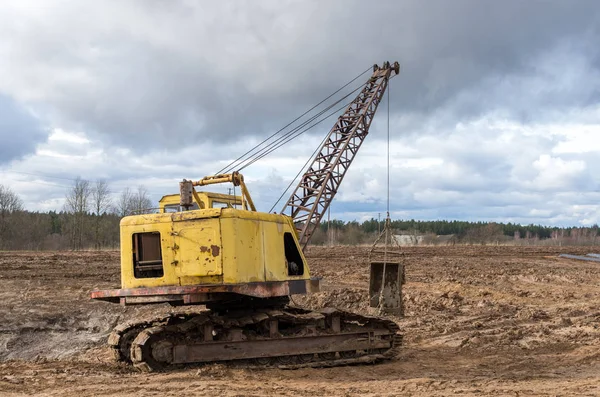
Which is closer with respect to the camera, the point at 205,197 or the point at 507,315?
the point at 205,197

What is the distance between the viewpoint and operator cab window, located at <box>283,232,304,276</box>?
32.4 ft

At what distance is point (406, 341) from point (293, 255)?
3457mm

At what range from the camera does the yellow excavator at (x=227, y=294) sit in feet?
28.3

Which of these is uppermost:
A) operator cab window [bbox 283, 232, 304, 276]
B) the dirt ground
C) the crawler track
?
operator cab window [bbox 283, 232, 304, 276]

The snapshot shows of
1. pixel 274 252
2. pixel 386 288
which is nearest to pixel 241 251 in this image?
pixel 274 252

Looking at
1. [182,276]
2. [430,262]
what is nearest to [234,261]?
[182,276]

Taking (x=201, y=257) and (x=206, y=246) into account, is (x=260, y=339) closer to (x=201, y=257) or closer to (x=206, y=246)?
(x=201, y=257)

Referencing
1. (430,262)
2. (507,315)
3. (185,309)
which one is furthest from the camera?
(430,262)

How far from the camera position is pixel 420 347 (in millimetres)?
11375

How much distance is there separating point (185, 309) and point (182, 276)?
7673mm

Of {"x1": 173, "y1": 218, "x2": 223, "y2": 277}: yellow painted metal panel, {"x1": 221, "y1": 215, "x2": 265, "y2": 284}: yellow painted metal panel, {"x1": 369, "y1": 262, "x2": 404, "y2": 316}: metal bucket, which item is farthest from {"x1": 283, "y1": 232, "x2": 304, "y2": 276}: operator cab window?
{"x1": 369, "y1": 262, "x2": 404, "y2": 316}: metal bucket

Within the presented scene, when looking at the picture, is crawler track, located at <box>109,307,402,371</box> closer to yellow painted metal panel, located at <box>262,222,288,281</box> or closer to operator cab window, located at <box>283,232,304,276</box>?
yellow painted metal panel, located at <box>262,222,288,281</box>

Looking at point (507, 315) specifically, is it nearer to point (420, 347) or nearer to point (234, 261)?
point (420, 347)

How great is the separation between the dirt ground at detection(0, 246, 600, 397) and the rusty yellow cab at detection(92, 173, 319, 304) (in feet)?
3.79
